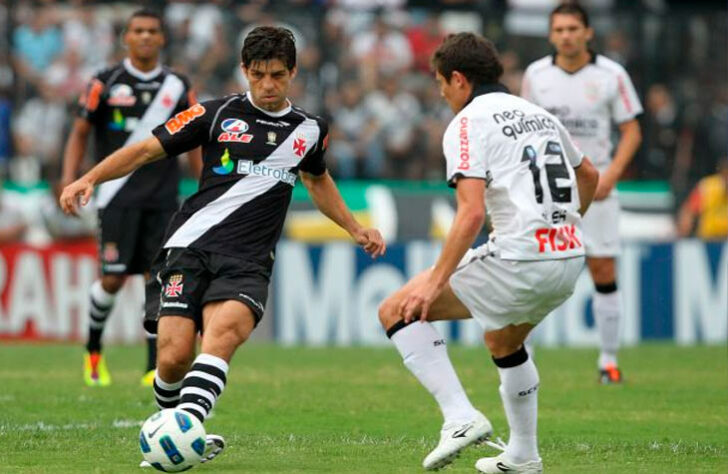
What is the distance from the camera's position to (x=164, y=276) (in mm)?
7961

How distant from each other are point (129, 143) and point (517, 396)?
5405mm

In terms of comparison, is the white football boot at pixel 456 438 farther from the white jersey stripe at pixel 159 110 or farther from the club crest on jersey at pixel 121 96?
the club crest on jersey at pixel 121 96

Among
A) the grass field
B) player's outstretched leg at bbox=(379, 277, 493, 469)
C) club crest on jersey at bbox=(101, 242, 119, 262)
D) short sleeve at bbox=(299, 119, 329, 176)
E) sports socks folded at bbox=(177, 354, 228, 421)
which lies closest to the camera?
sports socks folded at bbox=(177, 354, 228, 421)

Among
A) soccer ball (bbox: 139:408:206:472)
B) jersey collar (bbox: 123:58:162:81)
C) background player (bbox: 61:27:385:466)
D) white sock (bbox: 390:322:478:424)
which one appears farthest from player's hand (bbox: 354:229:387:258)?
jersey collar (bbox: 123:58:162:81)

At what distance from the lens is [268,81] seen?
7918mm

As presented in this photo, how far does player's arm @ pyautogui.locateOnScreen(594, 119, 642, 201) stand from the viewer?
11.8 meters

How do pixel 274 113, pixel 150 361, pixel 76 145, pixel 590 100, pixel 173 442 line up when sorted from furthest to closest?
1. pixel 590 100
2. pixel 76 145
3. pixel 150 361
4. pixel 274 113
5. pixel 173 442

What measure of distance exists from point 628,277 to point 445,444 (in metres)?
10.6

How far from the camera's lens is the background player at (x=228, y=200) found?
7.77 metres

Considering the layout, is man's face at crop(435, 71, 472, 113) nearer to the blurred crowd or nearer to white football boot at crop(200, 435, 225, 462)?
white football boot at crop(200, 435, 225, 462)

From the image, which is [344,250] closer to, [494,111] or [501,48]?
[501,48]

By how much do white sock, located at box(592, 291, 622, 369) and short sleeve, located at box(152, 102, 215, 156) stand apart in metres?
5.36

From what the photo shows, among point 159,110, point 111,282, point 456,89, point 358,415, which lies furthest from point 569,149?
point 111,282

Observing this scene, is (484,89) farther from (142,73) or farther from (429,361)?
(142,73)
